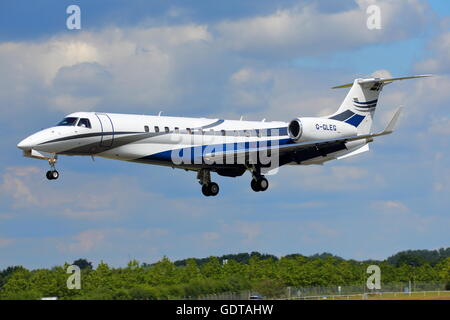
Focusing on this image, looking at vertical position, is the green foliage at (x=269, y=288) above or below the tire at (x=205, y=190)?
below

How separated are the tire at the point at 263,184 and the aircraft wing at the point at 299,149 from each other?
1636mm

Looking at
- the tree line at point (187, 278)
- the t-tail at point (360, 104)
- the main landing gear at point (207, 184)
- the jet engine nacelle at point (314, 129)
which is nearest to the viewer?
the tree line at point (187, 278)

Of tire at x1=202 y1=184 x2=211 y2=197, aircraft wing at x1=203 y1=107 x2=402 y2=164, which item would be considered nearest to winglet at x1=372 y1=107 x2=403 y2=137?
aircraft wing at x1=203 y1=107 x2=402 y2=164

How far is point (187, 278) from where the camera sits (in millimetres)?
46094

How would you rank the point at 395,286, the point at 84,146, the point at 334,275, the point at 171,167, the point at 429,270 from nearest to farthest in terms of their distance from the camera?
the point at 84,146
the point at 171,167
the point at 395,286
the point at 334,275
the point at 429,270

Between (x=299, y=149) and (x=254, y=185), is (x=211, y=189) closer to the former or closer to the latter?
(x=254, y=185)

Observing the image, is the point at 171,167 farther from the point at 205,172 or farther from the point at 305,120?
the point at 305,120

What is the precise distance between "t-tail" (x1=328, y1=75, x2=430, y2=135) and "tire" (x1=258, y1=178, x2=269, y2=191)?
18.4 feet

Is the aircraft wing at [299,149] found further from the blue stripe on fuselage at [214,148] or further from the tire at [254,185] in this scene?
the tire at [254,185]

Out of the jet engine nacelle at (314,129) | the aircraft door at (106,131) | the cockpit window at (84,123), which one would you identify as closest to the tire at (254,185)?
the jet engine nacelle at (314,129)

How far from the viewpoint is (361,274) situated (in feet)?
192

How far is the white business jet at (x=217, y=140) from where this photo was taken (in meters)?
45.1
